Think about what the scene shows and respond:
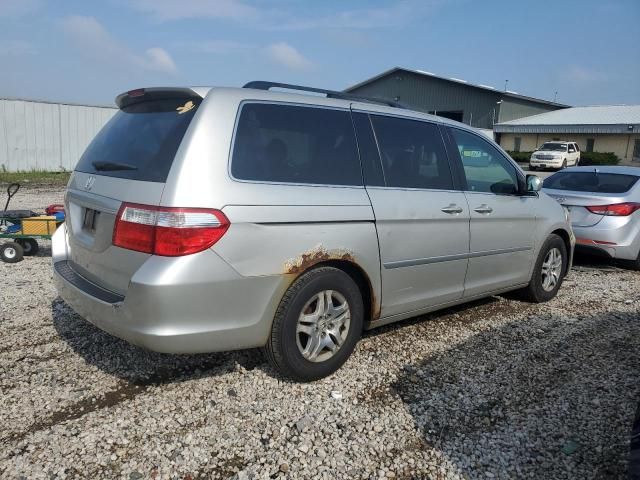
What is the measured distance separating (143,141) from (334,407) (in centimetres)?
200

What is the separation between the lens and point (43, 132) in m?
18.5

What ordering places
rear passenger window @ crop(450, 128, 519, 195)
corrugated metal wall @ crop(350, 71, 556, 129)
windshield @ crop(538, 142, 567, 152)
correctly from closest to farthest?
rear passenger window @ crop(450, 128, 519, 195) → windshield @ crop(538, 142, 567, 152) → corrugated metal wall @ crop(350, 71, 556, 129)

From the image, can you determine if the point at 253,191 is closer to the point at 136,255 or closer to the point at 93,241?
the point at 136,255

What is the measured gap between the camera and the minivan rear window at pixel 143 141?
2867 mm

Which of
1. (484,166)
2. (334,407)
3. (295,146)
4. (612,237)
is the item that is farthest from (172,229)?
(612,237)

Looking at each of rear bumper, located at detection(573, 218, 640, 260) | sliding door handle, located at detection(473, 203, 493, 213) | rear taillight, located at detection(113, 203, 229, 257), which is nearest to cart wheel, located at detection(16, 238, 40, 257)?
rear taillight, located at detection(113, 203, 229, 257)

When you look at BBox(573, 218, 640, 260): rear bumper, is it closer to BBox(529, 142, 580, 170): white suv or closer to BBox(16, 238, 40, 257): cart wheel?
BBox(16, 238, 40, 257): cart wheel

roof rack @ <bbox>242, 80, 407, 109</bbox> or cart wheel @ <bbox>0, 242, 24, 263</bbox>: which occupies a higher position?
roof rack @ <bbox>242, 80, 407, 109</bbox>

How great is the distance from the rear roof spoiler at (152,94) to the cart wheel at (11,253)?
151 inches

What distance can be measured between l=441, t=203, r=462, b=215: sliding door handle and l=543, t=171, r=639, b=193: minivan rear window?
12.9 ft

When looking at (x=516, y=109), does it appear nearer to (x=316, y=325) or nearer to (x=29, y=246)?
(x=29, y=246)

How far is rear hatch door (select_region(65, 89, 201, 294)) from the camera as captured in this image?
9.23ft

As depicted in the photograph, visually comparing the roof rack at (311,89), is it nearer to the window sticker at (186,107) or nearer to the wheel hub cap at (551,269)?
the window sticker at (186,107)

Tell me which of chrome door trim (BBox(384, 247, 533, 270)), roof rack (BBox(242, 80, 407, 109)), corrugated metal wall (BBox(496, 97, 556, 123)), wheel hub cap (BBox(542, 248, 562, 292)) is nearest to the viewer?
roof rack (BBox(242, 80, 407, 109))
